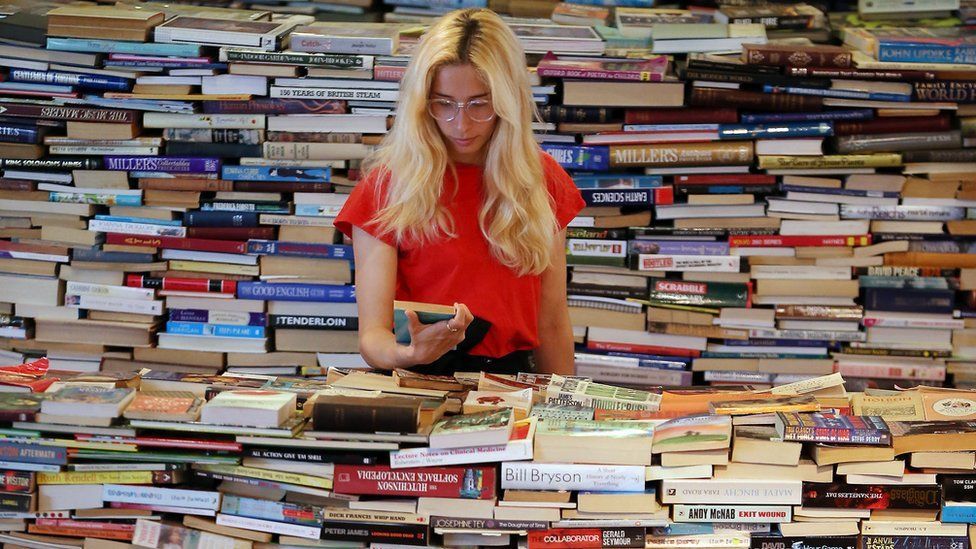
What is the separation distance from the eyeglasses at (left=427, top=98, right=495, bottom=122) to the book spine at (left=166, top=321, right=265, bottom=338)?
1.53 m

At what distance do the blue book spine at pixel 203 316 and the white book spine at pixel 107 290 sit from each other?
98mm

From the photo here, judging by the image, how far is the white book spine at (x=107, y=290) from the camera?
11.4 ft

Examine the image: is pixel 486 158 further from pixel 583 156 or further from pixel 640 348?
pixel 640 348

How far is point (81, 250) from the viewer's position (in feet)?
11.4

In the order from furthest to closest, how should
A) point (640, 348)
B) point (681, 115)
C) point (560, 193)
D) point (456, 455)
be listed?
point (640, 348)
point (681, 115)
point (560, 193)
point (456, 455)

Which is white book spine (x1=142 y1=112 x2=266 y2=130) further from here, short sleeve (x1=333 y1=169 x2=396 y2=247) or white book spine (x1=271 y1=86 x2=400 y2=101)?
short sleeve (x1=333 y1=169 x2=396 y2=247)

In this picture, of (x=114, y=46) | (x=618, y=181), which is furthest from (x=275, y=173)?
(x=618, y=181)

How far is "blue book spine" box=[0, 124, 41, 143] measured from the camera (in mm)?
3383

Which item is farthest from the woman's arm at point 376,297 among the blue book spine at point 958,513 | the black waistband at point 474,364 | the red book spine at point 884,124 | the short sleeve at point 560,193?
the red book spine at point 884,124

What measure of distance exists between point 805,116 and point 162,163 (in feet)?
6.49

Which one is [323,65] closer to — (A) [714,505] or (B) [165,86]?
(B) [165,86]

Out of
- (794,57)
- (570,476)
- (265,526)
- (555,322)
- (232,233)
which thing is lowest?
(265,526)

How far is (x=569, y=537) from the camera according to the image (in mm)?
1605

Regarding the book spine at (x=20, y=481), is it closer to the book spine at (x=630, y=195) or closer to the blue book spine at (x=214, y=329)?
the blue book spine at (x=214, y=329)
